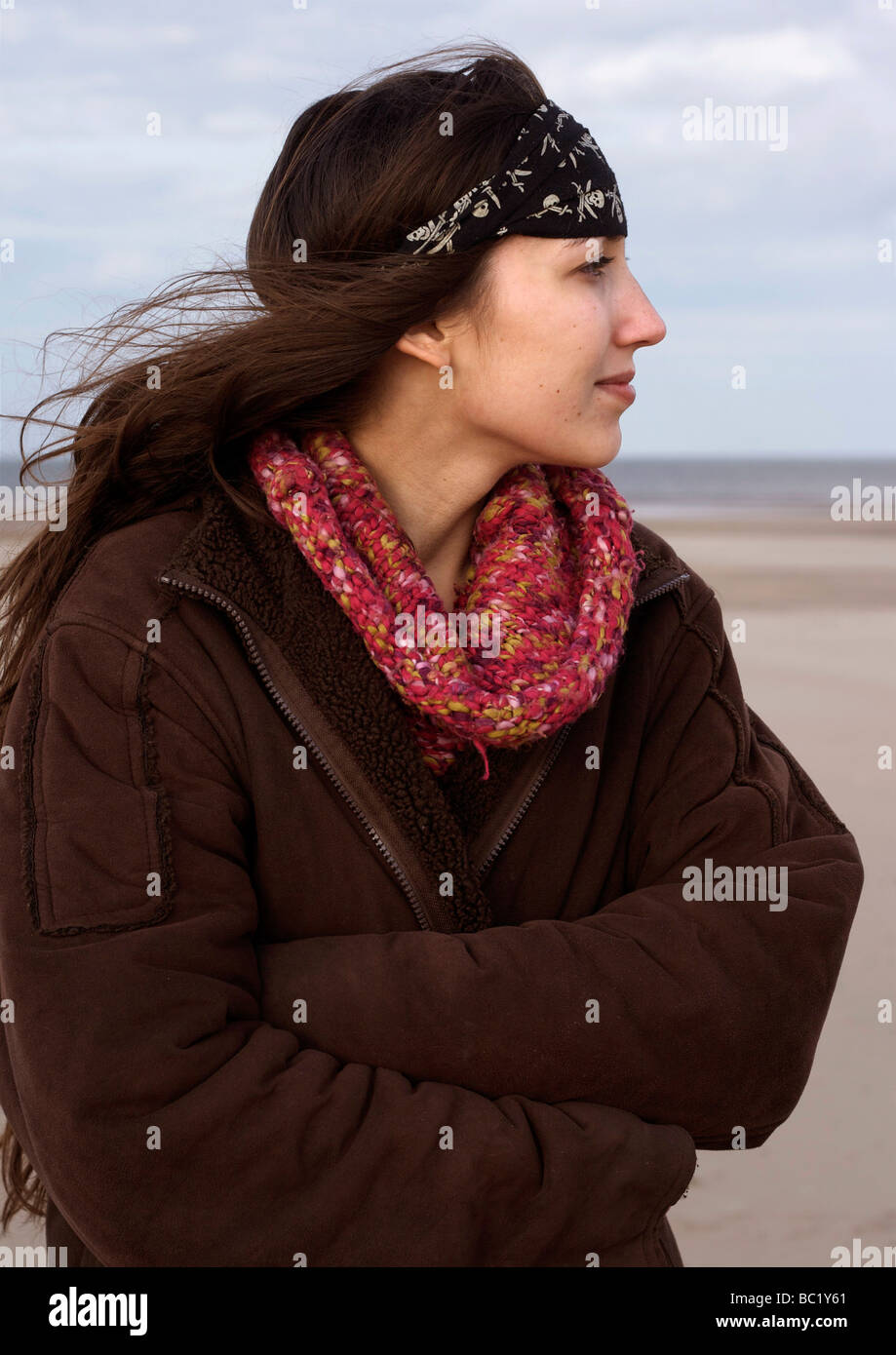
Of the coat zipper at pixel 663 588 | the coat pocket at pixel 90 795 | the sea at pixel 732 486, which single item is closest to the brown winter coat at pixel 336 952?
the coat pocket at pixel 90 795

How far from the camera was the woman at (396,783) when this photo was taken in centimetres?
155

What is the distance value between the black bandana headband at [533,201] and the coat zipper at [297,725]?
55 centimetres

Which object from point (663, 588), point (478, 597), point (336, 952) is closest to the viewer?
point (336, 952)

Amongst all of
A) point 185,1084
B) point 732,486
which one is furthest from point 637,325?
point 732,486

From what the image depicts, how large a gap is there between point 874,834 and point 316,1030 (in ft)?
16.1

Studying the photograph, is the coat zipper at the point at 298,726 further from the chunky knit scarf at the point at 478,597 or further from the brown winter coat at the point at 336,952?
the chunky knit scarf at the point at 478,597

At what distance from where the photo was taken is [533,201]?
1864 millimetres

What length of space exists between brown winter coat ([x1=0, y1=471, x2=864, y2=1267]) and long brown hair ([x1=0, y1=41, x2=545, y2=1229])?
0.11 m

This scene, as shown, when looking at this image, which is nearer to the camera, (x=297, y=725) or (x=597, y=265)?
(x=297, y=725)

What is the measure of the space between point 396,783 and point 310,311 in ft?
2.12

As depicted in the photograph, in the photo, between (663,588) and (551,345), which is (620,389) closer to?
(551,345)

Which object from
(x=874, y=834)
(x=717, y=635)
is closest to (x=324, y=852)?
(x=717, y=635)

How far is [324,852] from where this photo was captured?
1.78 m

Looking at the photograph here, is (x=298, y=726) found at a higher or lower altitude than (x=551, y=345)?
lower
